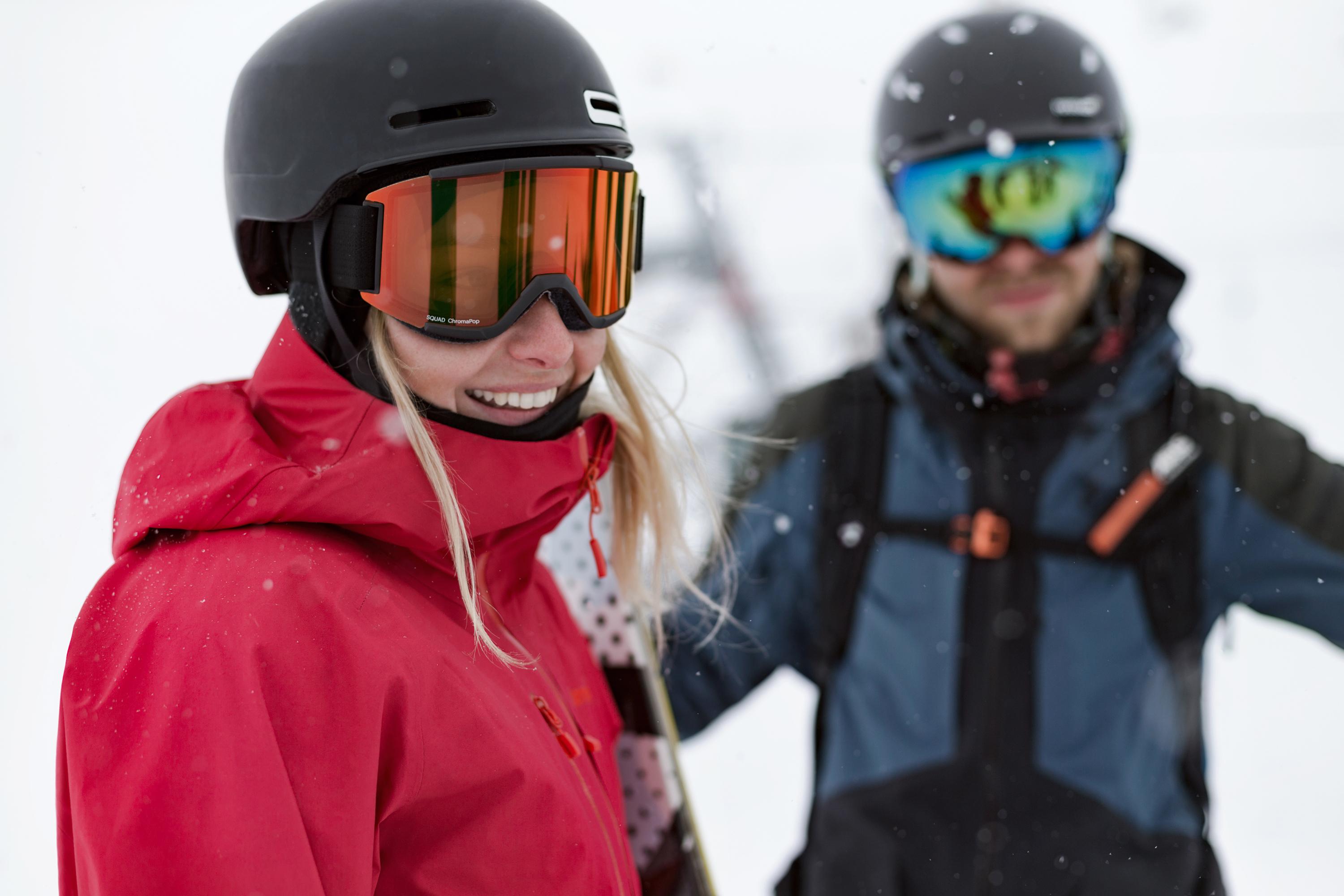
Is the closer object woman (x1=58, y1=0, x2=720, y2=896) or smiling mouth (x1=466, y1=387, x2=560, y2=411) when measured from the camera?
woman (x1=58, y1=0, x2=720, y2=896)

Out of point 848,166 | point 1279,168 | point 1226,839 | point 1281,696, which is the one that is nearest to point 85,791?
point 1226,839

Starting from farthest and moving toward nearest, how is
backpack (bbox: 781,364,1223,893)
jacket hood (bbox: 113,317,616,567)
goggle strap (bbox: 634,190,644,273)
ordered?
backpack (bbox: 781,364,1223,893), goggle strap (bbox: 634,190,644,273), jacket hood (bbox: 113,317,616,567)

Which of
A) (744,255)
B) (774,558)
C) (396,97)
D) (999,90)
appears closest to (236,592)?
(396,97)

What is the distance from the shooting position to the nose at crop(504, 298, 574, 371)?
1514 millimetres

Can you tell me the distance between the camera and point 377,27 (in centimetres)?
150

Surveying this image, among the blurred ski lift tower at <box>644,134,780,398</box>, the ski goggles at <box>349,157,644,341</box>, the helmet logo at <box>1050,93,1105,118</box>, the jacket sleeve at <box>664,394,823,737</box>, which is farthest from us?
the blurred ski lift tower at <box>644,134,780,398</box>

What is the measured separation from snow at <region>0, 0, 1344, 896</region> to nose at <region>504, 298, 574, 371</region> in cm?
25

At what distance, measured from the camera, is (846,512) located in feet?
9.41

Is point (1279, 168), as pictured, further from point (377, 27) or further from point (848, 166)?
point (377, 27)

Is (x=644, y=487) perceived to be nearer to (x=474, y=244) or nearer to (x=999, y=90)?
(x=474, y=244)

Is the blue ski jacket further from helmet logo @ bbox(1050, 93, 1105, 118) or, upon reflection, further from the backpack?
helmet logo @ bbox(1050, 93, 1105, 118)

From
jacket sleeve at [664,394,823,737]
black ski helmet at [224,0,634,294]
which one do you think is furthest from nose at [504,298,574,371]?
jacket sleeve at [664,394,823,737]

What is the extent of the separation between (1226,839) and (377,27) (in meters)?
5.41

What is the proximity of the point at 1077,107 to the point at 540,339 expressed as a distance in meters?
1.90
